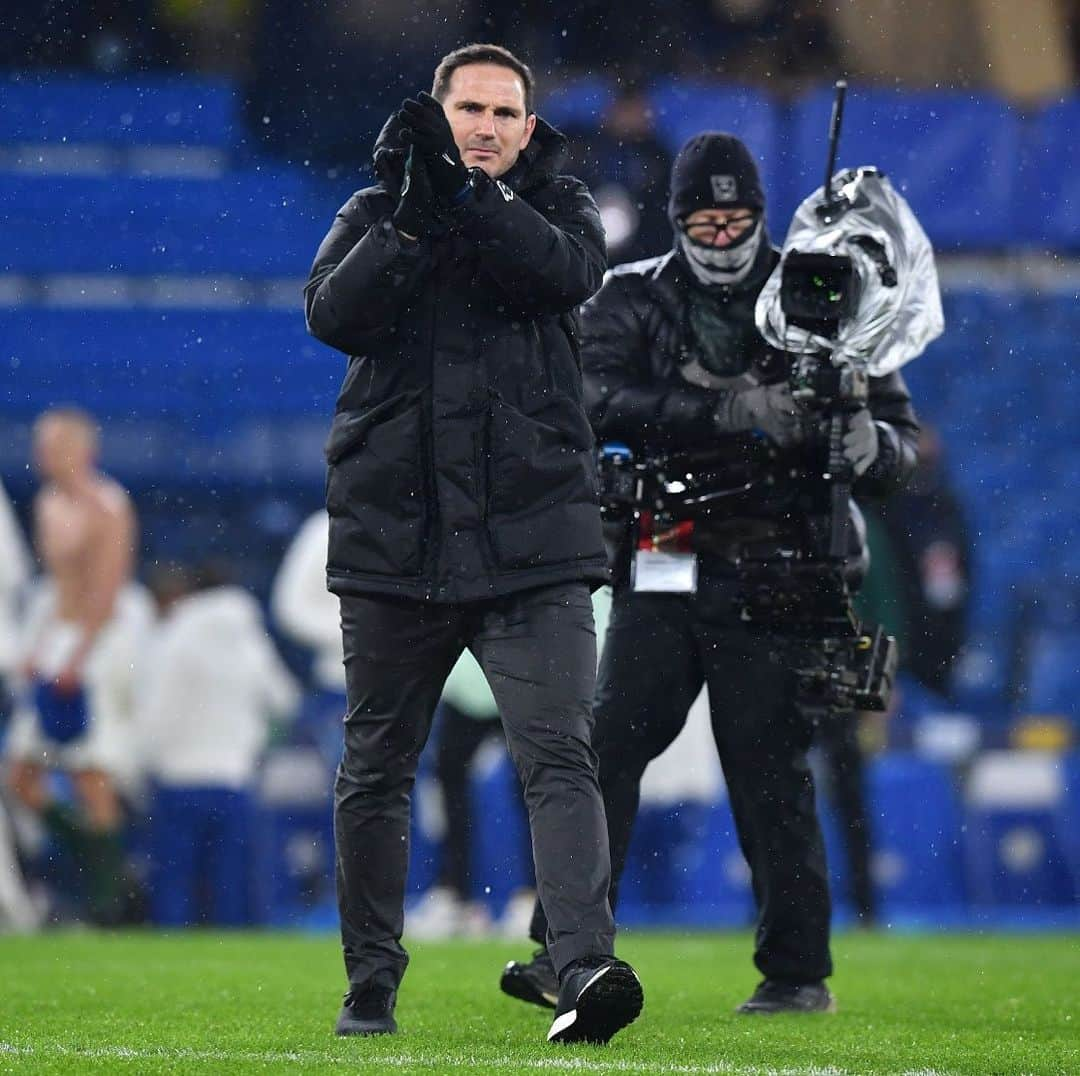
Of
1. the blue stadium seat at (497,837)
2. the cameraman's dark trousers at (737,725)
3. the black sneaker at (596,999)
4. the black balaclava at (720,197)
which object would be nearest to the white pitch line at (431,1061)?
the black sneaker at (596,999)

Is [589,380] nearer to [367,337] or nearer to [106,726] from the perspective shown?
[367,337]

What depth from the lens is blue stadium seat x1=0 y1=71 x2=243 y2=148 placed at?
653 inches

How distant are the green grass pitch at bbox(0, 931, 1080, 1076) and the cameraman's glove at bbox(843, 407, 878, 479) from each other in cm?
125

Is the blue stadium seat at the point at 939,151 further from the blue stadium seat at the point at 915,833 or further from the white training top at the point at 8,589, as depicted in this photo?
the white training top at the point at 8,589

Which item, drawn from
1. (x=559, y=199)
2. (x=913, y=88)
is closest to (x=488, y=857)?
(x=559, y=199)

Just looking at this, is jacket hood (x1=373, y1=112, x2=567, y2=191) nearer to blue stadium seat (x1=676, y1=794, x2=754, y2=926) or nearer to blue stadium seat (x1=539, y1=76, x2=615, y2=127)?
blue stadium seat (x1=676, y1=794, x2=754, y2=926)

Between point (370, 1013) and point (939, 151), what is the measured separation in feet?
44.1

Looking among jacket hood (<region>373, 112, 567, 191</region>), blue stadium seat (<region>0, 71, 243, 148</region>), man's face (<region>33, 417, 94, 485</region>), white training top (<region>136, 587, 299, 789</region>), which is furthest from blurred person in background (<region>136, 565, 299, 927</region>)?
blue stadium seat (<region>0, 71, 243, 148</region>)

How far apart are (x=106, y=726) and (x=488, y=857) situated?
1.76 m

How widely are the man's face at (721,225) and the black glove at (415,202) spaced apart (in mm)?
1306

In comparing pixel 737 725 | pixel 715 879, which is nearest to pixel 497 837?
pixel 715 879

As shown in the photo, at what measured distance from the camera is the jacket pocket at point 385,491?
458 centimetres

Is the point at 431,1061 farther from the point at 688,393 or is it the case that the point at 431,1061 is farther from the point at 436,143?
the point at 688,393

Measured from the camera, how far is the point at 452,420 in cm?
457
